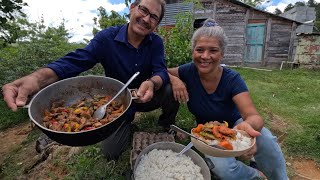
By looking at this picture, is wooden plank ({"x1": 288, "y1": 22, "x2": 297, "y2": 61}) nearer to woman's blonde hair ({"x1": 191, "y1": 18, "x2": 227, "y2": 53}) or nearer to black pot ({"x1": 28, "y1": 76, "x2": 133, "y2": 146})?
woman's blonde hair ({"x1": 191, "y1": 18, "x2": 227, "y2": 53})

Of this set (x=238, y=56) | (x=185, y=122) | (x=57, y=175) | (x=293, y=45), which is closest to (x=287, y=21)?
(x=293, y=45)

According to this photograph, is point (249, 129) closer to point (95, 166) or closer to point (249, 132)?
point (249, 132)

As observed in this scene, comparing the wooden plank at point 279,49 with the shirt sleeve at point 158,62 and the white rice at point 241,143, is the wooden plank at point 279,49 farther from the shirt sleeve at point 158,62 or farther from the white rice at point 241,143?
the white rice at point 241,143

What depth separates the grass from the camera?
9.41 ft

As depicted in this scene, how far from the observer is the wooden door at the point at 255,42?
13570mm

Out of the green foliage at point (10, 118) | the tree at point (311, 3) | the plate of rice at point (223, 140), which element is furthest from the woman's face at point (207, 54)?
the tree at point (311, 3)

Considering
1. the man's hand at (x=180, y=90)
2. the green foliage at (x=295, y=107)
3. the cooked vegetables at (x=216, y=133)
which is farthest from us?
the green foliage at (x=295, y=107)

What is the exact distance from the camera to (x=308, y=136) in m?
4.18

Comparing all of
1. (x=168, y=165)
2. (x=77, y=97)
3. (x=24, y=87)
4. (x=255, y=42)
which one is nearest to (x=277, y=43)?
(x=255, y=42)

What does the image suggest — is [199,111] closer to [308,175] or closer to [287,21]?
[308,175]

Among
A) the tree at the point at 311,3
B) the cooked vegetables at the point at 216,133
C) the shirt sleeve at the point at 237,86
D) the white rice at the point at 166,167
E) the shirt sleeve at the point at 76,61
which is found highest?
the tree at the point at 311,3

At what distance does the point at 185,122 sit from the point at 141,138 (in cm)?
103

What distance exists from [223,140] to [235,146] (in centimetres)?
10

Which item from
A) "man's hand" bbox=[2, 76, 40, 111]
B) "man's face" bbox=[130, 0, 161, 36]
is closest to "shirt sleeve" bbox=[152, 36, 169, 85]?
"man's face" bbox=[130, 0, 161, 36]
